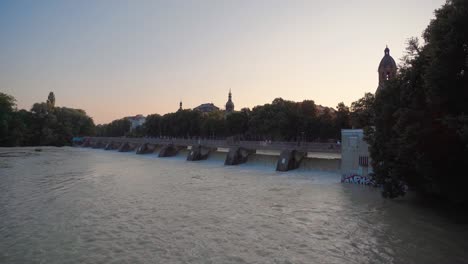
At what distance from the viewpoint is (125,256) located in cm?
Answer: 1329

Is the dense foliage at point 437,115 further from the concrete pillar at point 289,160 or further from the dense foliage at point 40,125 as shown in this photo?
the dense foliage at point 40,125

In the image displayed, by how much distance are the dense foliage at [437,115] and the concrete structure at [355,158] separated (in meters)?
Answer: 12.6

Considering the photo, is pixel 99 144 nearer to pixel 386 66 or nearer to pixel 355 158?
pixel 386 66

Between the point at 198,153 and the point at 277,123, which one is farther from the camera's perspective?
the point at 277,123

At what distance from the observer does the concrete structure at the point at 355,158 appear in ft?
113

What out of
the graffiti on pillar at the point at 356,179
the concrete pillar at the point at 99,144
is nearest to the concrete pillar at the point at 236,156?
the graffiti on pillar at the point at 356,179

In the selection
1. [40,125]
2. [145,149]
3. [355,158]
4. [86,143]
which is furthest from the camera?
[86,143]

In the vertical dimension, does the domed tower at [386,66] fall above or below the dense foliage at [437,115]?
above

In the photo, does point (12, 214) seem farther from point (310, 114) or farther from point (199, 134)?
point (199, 134)

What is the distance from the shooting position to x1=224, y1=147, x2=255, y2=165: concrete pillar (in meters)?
56.5

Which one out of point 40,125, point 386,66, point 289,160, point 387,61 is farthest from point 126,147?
point 387,61

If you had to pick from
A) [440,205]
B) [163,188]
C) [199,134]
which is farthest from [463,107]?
[199,134]

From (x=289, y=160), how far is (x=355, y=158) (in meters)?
12.6

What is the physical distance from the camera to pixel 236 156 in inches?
2238
